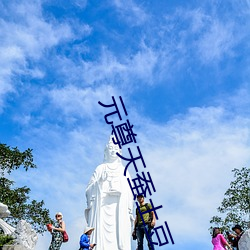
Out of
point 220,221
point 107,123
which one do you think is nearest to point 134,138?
point 107,123

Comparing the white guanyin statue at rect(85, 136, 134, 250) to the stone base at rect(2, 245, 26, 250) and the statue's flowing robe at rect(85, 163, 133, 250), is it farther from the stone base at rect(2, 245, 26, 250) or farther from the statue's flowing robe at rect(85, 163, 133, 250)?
the stone base at rect(2, 245, 26, 250)

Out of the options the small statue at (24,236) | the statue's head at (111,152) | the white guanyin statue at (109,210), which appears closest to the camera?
the small statue at (24,236)

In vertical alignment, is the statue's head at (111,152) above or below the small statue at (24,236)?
above

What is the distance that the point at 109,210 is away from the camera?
1568 centimetres

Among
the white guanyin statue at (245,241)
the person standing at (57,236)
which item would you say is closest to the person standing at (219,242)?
the white guanyin statue at (245,241)

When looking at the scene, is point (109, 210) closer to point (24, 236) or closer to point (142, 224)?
point (24, 236)

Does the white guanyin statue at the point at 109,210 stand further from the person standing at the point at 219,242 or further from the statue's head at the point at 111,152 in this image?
the person standing at the point at 219,242

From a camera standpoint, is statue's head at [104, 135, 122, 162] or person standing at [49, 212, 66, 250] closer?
person standing at [49, 212, 66, 250]

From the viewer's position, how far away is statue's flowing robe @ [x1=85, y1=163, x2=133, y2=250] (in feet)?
50.0

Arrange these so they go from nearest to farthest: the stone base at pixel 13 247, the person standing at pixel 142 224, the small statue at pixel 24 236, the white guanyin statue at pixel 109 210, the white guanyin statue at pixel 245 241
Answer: the white guanyin statue at pixel 245 241, the person standing at pixel 142 224, the stone base at pixel 13 247, the small statue at pixel 24 236, the white guanyin statue at pixel 109 210

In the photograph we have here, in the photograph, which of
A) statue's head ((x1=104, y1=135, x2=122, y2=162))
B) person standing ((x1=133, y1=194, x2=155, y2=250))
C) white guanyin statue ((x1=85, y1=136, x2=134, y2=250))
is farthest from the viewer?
statue's head ((x1=104, y1=135, x2=122, y2=162))

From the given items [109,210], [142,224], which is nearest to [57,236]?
[142,224]

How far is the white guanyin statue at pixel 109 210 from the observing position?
15227 millimetres

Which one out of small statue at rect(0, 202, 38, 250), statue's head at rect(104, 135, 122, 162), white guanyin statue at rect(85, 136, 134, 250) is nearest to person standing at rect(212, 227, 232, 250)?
small statue at rect(0, 202, 38, 250)
